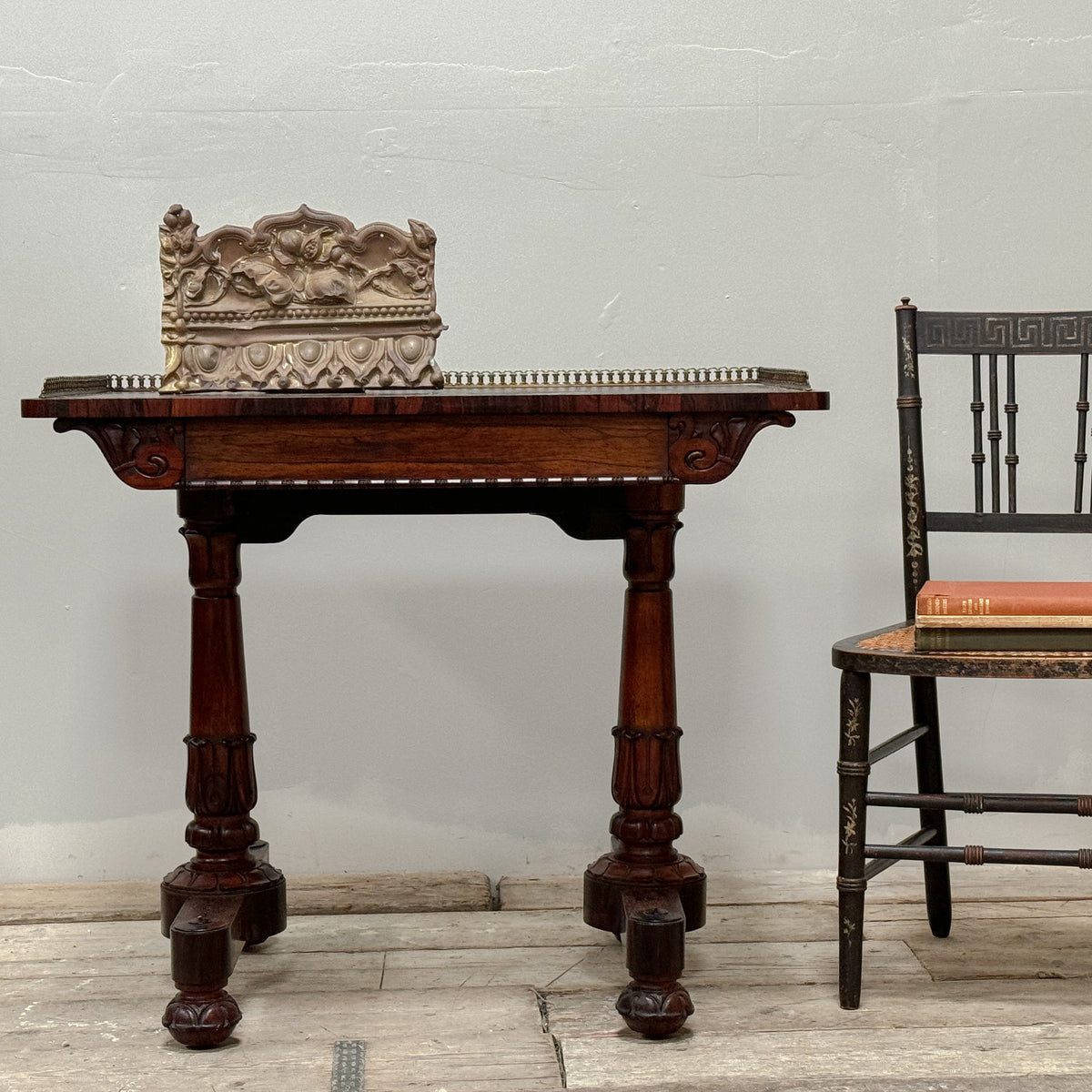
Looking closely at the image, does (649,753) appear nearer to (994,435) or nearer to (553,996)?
(553,996)

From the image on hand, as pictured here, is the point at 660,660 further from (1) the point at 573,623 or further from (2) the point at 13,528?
(2) the point at 13,528

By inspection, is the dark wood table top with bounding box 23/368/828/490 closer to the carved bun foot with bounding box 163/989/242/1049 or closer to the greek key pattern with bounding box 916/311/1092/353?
the greek key pattern with bounding box 916/311/1092/353

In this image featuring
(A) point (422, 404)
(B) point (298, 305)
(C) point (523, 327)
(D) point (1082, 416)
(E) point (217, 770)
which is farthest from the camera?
(C) point (523, 327)

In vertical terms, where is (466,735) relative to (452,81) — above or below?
below

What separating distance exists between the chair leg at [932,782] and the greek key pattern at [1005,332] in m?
0.52

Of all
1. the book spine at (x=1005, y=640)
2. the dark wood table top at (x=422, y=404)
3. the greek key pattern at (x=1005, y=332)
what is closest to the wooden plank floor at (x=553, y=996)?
the book spine at (x=1005, y=640)

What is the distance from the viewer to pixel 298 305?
1.93 metres

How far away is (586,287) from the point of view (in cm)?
263

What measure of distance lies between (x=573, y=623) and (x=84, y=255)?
113cm

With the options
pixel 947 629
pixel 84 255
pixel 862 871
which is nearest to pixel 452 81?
pixel 84 255

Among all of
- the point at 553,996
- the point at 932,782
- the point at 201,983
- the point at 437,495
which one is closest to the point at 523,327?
the point at 437,495

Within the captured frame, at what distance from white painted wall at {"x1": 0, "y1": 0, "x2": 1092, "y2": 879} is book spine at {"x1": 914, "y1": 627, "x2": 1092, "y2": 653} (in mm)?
814

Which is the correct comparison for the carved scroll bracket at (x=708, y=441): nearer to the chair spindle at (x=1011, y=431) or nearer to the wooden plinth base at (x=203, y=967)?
the chair spindle at (x=1011, y=431)

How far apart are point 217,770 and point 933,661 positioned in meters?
1.01
